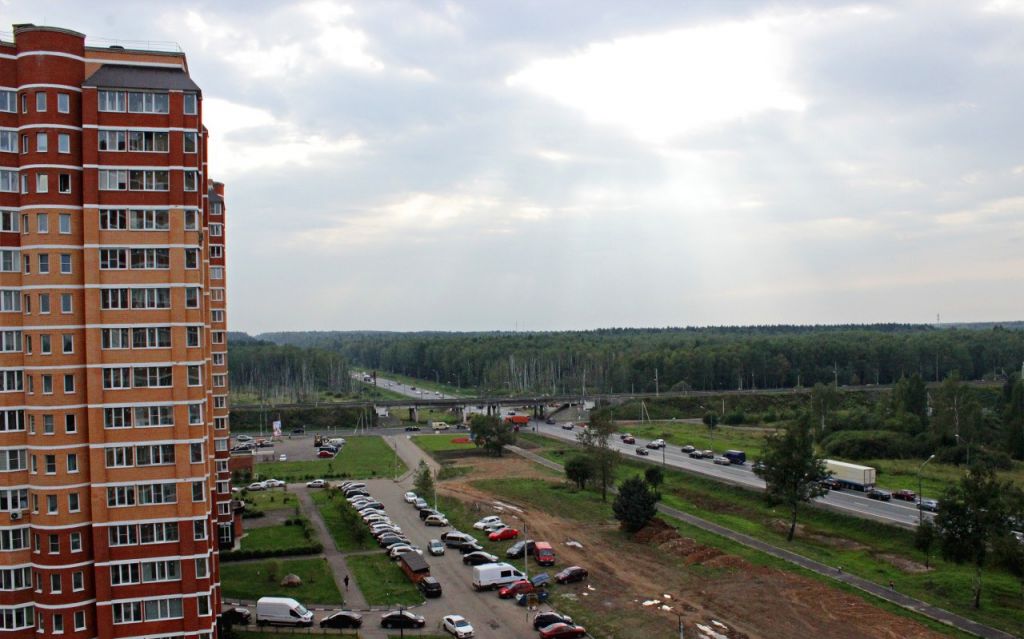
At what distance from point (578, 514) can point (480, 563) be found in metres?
16.3

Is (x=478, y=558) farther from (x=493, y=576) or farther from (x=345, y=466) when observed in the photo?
(x=345, y=466)

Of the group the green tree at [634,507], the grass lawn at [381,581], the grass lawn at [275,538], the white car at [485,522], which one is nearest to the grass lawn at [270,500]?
the grass lawn at [275,538]

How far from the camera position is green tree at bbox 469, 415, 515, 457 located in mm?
101250

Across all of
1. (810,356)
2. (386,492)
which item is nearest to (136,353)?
(386,492)

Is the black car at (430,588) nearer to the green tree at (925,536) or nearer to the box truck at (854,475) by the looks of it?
the green tree at (925,536)

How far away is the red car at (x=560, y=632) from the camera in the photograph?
1526 inches

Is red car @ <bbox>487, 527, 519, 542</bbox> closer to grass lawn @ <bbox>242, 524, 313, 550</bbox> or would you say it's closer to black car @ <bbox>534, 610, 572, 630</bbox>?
grass lawn @ <bbox>242, 524, 313, 550</bbox>

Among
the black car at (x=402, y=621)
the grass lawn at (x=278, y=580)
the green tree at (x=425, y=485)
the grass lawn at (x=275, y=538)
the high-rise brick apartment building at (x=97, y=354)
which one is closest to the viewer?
the high-rise brick apartment building at (x=97, y=354)

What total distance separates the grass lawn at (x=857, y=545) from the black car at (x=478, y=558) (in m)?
21.5

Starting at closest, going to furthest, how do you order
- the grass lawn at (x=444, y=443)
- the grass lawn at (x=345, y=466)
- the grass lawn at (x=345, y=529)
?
1. the grass lawn at (x=345, y=529)
2. the grass lawn at (x=345, y=466)
3. the grass lawn at (x=444, y=443)

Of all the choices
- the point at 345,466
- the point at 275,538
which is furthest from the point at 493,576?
the point at 345,466

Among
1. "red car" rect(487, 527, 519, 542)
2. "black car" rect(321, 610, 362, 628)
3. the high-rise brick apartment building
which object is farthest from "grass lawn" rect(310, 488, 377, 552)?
the high-rise brick apartment building

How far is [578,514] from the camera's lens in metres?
66.1

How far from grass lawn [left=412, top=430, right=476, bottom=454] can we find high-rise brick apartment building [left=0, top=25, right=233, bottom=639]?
72.2 meters
